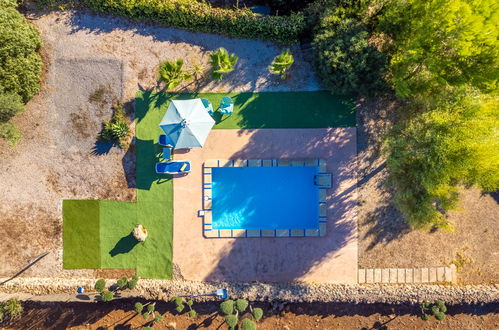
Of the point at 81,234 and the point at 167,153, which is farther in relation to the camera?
the point at 81,234

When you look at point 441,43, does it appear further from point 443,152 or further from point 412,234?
point 412,234

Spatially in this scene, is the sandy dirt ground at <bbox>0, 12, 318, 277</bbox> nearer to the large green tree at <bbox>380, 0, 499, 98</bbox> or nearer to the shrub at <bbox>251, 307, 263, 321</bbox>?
the large green tree at <bbox>380, 0, 499, 98</bbox>

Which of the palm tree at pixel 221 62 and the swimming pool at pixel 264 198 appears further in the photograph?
the swimming pool at pixel 264 198

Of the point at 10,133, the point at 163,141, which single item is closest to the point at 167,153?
the point at 163,141

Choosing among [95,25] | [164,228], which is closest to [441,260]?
[164,228]

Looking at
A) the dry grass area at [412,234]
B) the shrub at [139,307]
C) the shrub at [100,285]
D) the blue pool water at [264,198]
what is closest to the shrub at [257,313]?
the blue pool water at [264,198]

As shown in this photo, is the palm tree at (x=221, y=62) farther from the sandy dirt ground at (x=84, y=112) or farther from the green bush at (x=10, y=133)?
the green bush at (x=10, y=133)

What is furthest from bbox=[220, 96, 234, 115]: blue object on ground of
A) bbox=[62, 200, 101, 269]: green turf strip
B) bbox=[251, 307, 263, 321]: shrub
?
bbox=[251, 307, 263, 321]: shrub
